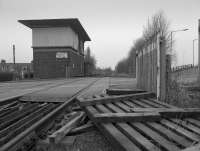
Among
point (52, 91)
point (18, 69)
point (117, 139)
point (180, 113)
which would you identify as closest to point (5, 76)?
point (52, 91)

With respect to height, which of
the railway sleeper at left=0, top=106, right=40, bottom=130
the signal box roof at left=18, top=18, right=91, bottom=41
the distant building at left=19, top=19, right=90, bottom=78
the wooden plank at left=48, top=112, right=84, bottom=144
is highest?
the signal box roof at left=18, top=18, right=91, bottom=41

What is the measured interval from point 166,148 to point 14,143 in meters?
2.25

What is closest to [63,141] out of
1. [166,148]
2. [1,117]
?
[166,148]

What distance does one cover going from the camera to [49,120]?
5141 millimetres

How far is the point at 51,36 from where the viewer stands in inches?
1559

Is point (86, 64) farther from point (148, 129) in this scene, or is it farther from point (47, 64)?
point (148, 129)

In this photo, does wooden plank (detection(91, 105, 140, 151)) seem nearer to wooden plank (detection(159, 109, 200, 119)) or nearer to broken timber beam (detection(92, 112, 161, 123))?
broken timber beam (detection(92, 112, 161, 123))

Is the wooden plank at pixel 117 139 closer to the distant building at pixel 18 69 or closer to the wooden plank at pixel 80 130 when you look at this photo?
the wooden plank at pixel 80 130

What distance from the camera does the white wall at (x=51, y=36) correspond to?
39406 mm

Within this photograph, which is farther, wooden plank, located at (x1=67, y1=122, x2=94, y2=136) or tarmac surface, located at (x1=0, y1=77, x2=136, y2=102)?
tarmac surface, located at (x1=0, y1=77, x2=136, y2=102)

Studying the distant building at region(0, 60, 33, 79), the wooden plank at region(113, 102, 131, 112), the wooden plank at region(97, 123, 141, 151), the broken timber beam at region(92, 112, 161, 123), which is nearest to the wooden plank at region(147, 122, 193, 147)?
the broken timber beam at region(92, 112, 161, 123)

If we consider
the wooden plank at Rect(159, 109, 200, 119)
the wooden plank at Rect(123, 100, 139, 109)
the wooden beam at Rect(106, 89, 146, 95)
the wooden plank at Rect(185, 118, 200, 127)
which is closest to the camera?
the wooden plank at Rect(185, 118, 200, 127)

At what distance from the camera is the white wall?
3941 cm

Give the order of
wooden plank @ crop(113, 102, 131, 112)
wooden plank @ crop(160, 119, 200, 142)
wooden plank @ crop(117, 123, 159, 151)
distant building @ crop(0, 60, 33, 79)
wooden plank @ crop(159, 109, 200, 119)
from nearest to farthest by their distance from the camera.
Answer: wooden plank @ crop(117, 123, 159, 151), wooden plank @ crop(160, 119, 200, 142), wooden plank @ crop(159, 109, 200, 119), wooden plank @ crop(113, 102, 131, 112), distant building @ crop(0, 60, 33, 79)
